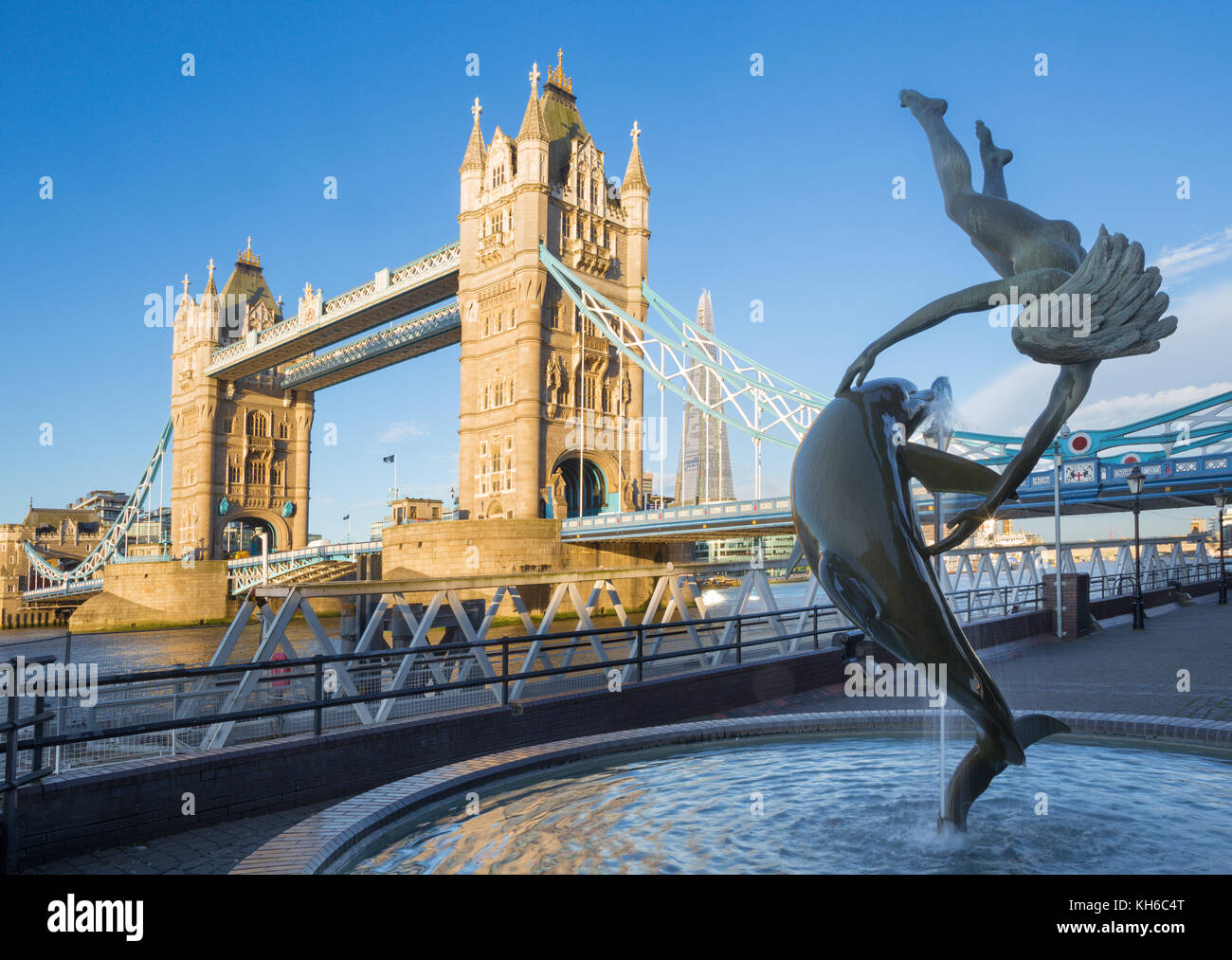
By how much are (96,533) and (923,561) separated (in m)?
121

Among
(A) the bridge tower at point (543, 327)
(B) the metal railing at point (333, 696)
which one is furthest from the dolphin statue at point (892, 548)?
(A) the bridge tower at point (543, 327)

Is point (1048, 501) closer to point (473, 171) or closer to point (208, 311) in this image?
point (473, 171)

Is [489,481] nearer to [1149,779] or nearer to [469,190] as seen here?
[469,190]

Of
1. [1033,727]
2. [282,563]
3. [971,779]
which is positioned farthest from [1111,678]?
[282,563]

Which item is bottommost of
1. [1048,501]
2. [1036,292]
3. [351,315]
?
[1048,501]

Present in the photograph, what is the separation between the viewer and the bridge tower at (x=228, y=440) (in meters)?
72.6

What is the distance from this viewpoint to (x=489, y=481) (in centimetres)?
4931

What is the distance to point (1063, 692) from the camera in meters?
10.8

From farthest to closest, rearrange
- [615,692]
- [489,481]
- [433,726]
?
[489,481] < [615,692] < [433,726]

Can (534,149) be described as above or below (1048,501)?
above

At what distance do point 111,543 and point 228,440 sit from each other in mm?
17280

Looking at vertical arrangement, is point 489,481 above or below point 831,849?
above

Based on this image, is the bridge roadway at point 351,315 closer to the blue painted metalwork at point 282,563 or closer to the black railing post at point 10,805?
the blue painted metalwork at point 282,563

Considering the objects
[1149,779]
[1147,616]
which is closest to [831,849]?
[1149,779]
